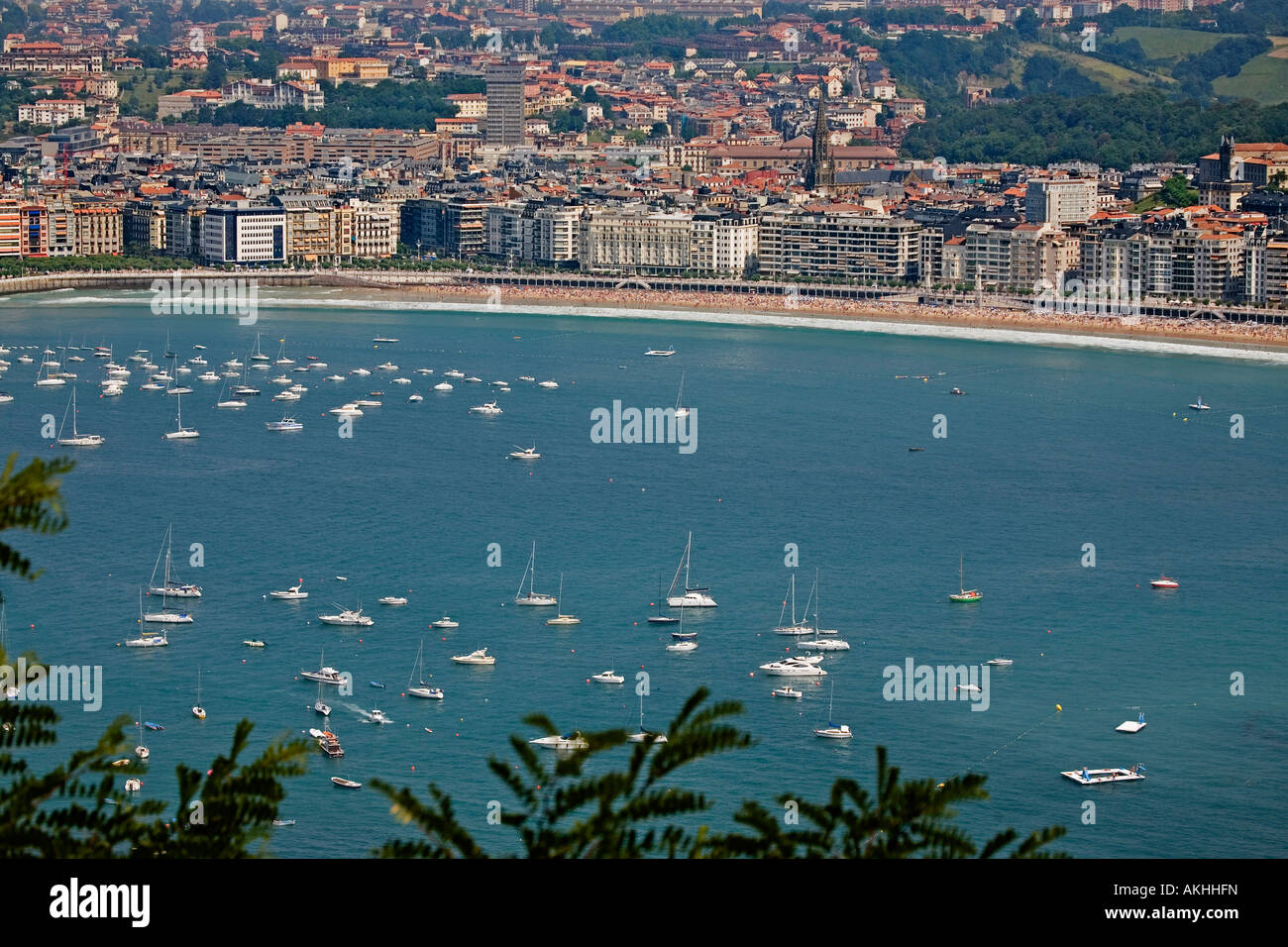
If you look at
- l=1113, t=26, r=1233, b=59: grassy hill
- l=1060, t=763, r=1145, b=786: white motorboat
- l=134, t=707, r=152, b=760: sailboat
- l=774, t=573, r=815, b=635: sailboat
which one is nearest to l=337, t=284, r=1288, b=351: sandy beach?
l=774, t=573, r=815, b=635: sailboat

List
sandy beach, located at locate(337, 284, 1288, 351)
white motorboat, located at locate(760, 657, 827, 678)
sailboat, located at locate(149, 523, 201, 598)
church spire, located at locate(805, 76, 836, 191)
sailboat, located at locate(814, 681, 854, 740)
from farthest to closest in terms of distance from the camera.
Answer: church spire, located at locate(805, 76, 836, 191) → sandy beach, located at locate(337, 284, 1288, 351) → sailboat, located at locate(149, 523, 201, 598) → white motorboat, located at locate(760, 657, 827, 678) → sailboat, located at locate(814, 681, 854, 740)

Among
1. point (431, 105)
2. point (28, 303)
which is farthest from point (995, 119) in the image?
point (28, 303)

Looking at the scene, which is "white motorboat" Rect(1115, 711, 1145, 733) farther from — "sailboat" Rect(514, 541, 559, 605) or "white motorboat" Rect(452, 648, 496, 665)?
"sailboat" Rect(514, 541, 559, 605)

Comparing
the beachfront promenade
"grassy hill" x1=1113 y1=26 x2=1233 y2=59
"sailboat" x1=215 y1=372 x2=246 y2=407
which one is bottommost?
the beachfront promenade

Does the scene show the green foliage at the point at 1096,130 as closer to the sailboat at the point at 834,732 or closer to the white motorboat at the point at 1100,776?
the sailboat at the point at 834,732

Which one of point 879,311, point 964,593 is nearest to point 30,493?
point 964,593

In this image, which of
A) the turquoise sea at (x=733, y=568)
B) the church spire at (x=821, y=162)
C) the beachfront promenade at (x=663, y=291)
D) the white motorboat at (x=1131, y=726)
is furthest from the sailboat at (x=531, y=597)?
the church spire at (x=821, y=162)

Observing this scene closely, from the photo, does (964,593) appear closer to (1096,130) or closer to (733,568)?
(733,568)
